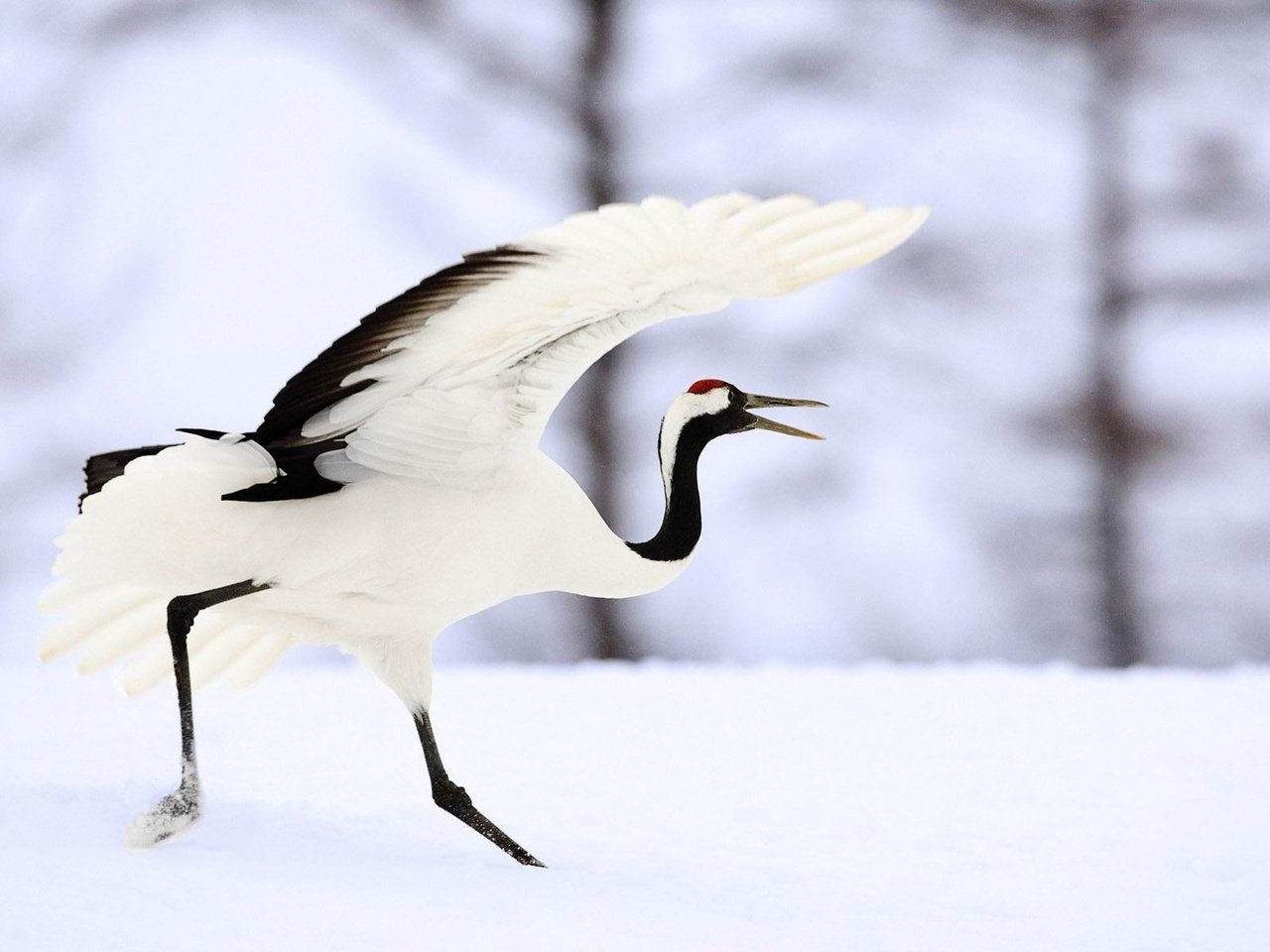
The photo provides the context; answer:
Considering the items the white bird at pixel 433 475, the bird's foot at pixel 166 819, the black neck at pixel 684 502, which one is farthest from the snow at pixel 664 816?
the black neck at pixel 684 502

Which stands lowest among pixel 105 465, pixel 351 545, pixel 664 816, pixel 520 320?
pixel 664 816

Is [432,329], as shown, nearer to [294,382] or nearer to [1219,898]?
[294,382]

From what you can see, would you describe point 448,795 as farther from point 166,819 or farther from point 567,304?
point 567,304

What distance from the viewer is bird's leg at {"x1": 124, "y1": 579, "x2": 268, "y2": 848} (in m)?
1.74

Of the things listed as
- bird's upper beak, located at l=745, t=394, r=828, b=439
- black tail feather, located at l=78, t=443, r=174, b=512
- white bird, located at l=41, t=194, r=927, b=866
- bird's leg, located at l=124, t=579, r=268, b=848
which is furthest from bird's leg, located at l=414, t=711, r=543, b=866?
bird's upper beak, located at l=745, t=394, r=828, b=439

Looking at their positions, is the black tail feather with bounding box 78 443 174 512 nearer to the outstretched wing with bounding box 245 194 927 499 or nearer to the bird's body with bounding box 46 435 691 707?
the bird's body with bounding box 46 435 691 707

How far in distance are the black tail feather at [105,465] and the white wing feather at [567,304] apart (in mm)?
267

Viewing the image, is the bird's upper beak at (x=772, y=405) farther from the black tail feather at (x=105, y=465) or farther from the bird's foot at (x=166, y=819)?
the bird's foot at (x=166, y=819)

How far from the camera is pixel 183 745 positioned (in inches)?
71.9

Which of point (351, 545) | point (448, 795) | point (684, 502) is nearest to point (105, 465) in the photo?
point (351, 545)

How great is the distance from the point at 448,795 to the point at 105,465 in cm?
61

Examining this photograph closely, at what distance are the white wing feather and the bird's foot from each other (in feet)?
1.48

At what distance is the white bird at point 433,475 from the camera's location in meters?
1.53

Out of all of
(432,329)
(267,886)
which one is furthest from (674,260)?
(267,886)
